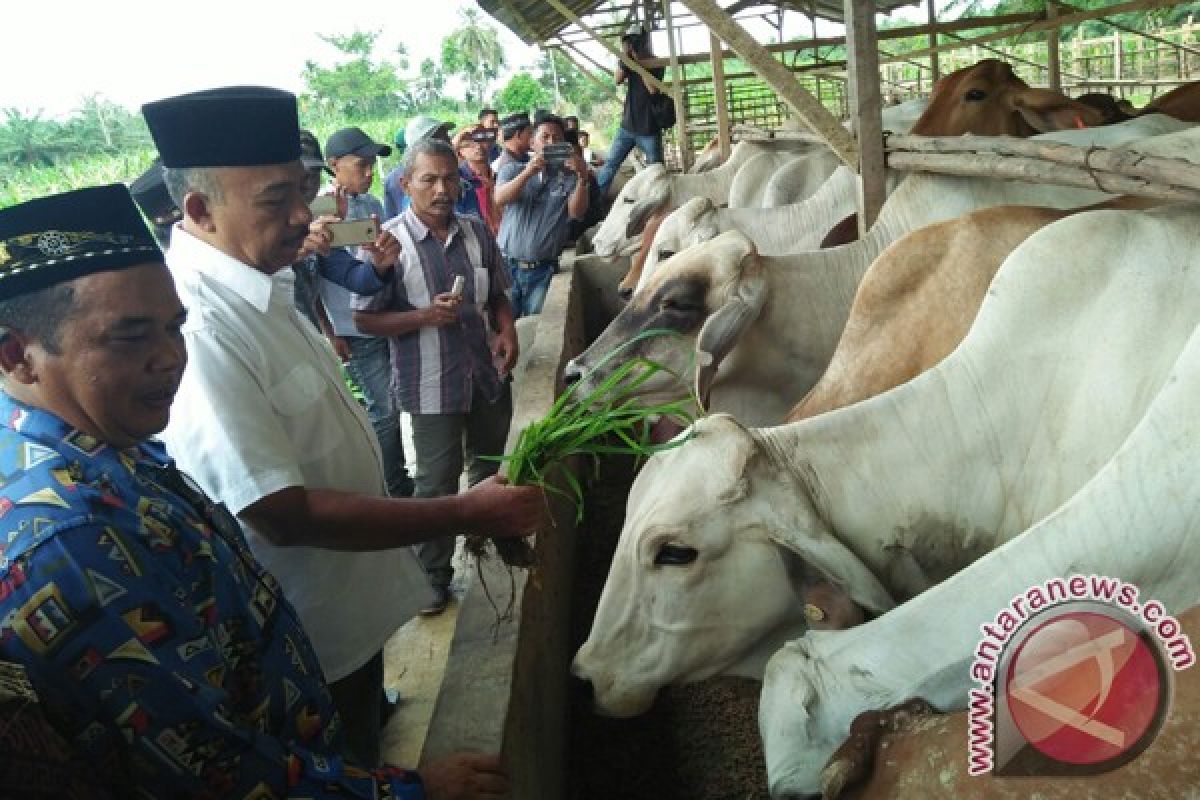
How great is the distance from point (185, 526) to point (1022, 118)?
18.4ft

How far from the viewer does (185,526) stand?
55.9 inches

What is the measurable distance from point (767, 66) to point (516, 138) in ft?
14.7

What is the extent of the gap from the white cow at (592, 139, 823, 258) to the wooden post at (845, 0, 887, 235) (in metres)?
3.19

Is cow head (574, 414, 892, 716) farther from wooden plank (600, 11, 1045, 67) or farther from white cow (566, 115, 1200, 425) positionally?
wooden plank (600, 11, 1045, 67)

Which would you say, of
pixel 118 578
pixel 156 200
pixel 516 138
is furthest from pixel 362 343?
pixel 516 138

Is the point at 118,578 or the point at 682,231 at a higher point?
the point at 118,578

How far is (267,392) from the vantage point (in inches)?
84.7

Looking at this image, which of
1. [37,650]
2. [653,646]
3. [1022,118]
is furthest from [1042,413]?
[1022,118]

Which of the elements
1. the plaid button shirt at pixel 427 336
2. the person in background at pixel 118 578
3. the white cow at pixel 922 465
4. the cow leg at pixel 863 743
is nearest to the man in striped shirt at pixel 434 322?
the plaid button shirt at pixel 427 336

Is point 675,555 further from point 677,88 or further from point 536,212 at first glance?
point 677,88

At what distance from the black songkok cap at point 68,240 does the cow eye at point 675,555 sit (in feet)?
4.19

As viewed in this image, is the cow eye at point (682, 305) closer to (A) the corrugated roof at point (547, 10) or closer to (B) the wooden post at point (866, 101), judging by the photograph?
(B) the wooden post at point (866, 101)

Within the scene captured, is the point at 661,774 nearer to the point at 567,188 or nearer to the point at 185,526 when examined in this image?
the point at 185,526

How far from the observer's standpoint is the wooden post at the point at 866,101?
3.65 meters
